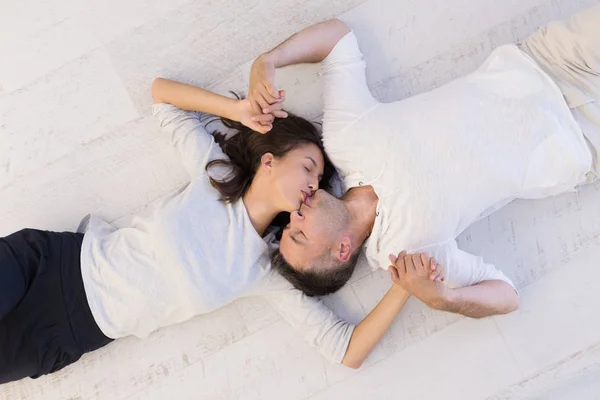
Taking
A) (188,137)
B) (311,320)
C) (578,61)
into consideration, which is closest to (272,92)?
(188,137)

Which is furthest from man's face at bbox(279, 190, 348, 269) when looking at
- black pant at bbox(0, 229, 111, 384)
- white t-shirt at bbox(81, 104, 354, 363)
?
black pant at bbox(0, 229, 111, 384)

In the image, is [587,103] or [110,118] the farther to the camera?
[110,118]

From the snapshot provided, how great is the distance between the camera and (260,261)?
43.8 inches

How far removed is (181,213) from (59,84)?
0.44 m

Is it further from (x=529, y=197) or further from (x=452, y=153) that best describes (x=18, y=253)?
(x=529, y=197)

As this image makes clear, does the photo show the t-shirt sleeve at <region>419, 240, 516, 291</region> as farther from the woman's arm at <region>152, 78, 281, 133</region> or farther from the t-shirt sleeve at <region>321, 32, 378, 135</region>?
the woman's arm at <region>152, 78, 281, 133</region>

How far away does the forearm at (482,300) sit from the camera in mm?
1036

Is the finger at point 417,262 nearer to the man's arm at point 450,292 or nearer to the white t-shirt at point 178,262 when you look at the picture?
the man's arm at point 450,292

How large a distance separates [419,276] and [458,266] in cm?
11

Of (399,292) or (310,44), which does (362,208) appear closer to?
(399,292)

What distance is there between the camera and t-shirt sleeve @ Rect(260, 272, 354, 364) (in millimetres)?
1141

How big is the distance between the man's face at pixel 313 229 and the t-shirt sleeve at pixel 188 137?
0.24m

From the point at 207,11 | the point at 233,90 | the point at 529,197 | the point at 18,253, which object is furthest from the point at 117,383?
the point at 529,197

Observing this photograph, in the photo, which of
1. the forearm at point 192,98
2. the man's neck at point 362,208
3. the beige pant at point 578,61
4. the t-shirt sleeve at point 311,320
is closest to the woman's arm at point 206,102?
the forearm at point 192,98
